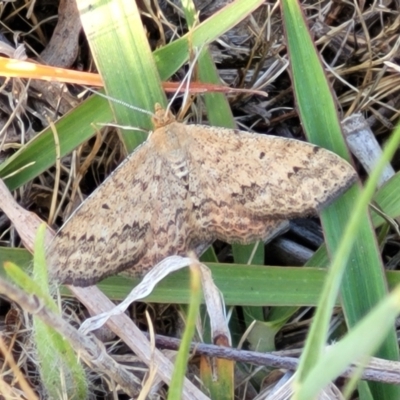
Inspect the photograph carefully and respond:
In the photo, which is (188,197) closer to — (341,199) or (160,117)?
(160,117)

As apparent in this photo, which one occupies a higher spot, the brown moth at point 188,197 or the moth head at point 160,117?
the moth head at point 160,117

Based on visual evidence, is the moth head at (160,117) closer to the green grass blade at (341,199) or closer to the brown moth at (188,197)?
the brown moth at (188,197)

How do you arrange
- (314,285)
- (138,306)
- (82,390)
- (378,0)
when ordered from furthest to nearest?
(378,0) → (138,306) → (314,285) → (82,390)

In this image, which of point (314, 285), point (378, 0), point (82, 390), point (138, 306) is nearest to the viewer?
point (82, 390)

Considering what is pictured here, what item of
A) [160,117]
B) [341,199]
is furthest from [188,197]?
[341,199]

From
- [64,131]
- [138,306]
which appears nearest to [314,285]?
[138,306]

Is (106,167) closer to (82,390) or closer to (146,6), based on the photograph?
(146,6)

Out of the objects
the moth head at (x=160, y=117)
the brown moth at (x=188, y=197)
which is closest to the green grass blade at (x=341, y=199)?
the brown moth at (x=188, y=197)

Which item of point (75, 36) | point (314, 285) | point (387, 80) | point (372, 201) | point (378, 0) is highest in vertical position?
point (75, 36)
